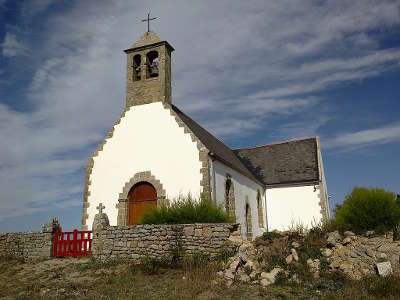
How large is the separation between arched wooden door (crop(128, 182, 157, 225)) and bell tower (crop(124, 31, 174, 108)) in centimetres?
386

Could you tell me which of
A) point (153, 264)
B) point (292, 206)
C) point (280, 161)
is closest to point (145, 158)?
point (153, 264)

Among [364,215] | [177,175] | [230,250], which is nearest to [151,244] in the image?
[230,250]

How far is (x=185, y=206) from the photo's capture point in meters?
10.6

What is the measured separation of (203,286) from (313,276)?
2.56 m

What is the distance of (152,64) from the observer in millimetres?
16281

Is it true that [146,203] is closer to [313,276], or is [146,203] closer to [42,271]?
[42,271]

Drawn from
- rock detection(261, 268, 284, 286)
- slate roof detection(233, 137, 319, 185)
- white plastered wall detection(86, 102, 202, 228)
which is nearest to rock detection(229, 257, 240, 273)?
rock detection(261, 268, 284, 286)

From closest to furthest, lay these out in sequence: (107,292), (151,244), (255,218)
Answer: (107,292) < (151,244) < (255,218)

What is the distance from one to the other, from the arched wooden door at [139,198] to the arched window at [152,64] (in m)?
5.31

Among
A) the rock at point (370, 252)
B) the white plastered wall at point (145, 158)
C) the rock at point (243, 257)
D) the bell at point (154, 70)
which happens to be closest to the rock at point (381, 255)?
the rock at point (370, 252)

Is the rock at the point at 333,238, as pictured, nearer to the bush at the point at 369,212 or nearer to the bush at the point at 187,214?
the bush at the point at 369,212

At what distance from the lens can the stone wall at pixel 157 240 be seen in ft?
30.5

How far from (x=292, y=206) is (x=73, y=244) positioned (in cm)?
1353

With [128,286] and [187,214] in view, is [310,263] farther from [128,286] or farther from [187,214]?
[128,286]
